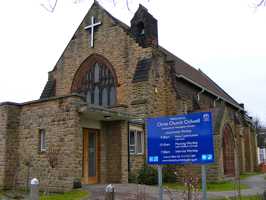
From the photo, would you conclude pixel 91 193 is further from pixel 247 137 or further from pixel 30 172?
pixel 247 137

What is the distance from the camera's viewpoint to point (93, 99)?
2677 cm

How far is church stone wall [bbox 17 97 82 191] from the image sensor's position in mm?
17312

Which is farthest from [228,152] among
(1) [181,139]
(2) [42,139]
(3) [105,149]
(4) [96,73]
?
(1) [181,139]

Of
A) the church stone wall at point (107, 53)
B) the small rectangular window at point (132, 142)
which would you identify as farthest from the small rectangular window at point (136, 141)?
the church stone wall at point (107, 53)

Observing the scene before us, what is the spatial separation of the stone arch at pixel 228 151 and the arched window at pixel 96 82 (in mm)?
7827

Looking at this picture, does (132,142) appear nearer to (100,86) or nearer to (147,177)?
(147,177)

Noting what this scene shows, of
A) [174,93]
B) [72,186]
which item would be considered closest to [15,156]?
[72,186]

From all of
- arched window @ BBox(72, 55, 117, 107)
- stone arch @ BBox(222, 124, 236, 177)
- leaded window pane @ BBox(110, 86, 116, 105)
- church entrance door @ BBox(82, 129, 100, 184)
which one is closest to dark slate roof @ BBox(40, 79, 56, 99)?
arched window @ BBox(72, 55, 117, 107)

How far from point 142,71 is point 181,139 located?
14626mm

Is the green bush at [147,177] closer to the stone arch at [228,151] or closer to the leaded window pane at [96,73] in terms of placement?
the stone arch at [228,151]

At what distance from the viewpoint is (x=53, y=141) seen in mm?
18188

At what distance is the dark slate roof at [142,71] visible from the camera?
944 inches

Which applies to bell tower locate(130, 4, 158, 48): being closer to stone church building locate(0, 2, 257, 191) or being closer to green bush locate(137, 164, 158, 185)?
stone church building locate(0, 2, 257, 191)

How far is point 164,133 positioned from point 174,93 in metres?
15.5
